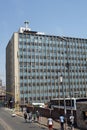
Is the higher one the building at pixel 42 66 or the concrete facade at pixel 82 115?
the building at pixel 42 66

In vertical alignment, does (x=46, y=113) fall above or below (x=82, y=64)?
below

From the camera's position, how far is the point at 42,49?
14712 centimetres

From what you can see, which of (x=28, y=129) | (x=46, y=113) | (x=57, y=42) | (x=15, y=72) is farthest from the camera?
(x=57, y=42)

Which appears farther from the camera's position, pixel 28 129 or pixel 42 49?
pixel 42 49

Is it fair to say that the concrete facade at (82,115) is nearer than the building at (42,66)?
Yes

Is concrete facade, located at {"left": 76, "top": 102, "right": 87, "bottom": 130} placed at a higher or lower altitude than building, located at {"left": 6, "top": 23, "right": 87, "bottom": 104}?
lower

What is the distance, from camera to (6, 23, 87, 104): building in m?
142

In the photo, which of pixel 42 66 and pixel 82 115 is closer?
pixel 82 115

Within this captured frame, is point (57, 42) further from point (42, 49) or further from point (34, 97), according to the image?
point (34, 97)

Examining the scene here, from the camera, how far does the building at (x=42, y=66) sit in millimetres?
141625

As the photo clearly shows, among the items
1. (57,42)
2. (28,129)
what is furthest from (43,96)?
(28,129)

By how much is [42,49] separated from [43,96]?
22.7 meters

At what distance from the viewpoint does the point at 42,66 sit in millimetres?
145750

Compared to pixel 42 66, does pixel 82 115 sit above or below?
below
